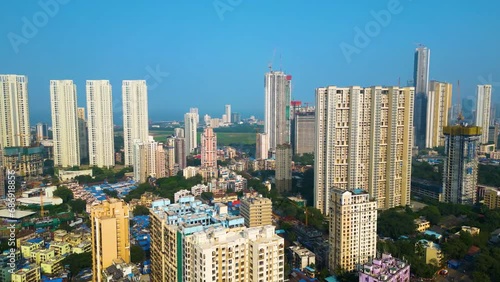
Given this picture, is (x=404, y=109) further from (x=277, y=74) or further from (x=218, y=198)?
(x=277, y=74)

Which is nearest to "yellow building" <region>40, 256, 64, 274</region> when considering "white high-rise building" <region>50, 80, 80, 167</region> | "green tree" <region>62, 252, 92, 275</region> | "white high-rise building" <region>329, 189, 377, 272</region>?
"green tree" <region>62, 252, 92, 275</region>

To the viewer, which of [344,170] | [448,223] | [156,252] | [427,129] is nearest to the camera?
[156,252]

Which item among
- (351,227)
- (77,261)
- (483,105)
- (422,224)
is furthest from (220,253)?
(483,105)

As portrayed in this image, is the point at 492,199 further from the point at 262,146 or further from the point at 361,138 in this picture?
the point at 262,146

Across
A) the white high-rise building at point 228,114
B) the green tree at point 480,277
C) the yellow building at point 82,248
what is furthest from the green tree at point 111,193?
the white high-rise building at point 228,114

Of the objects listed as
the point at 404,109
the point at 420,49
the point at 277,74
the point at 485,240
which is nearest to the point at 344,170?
the point at 404,109
